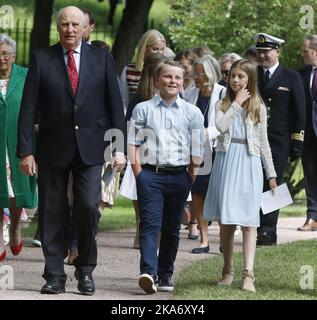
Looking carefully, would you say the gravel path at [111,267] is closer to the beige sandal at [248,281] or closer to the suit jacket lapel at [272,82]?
the beige sandal at [248,281]

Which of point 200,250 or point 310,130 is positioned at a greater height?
point 310,130

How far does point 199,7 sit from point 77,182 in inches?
564

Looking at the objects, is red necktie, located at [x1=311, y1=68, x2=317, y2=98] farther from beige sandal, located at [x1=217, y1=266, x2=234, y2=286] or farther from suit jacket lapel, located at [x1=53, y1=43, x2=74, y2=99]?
suit jacket lapel, located at [x1=53, y1=43, x2=74, y2=99]

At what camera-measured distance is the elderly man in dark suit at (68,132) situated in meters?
10.1

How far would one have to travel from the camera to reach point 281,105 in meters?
14.0

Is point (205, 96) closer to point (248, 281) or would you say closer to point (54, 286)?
point (248, 281)

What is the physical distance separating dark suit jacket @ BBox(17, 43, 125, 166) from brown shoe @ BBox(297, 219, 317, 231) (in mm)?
6348

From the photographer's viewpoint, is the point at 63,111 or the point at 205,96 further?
the point at 205,96

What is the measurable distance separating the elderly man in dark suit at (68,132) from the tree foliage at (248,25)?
1145 cm

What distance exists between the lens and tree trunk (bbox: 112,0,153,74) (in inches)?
818

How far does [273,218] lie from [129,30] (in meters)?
7.63

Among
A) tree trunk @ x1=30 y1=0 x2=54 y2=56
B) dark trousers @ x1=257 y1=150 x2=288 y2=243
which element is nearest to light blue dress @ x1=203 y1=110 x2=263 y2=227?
dark trousers @ x1=257 y1=150 x2=288 y2=243

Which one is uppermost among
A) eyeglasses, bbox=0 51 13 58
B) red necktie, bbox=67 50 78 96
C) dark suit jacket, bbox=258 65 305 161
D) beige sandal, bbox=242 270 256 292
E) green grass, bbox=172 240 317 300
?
red necktie, bbox=67 50 78 96

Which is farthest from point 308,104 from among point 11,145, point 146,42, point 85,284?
point 85,284
